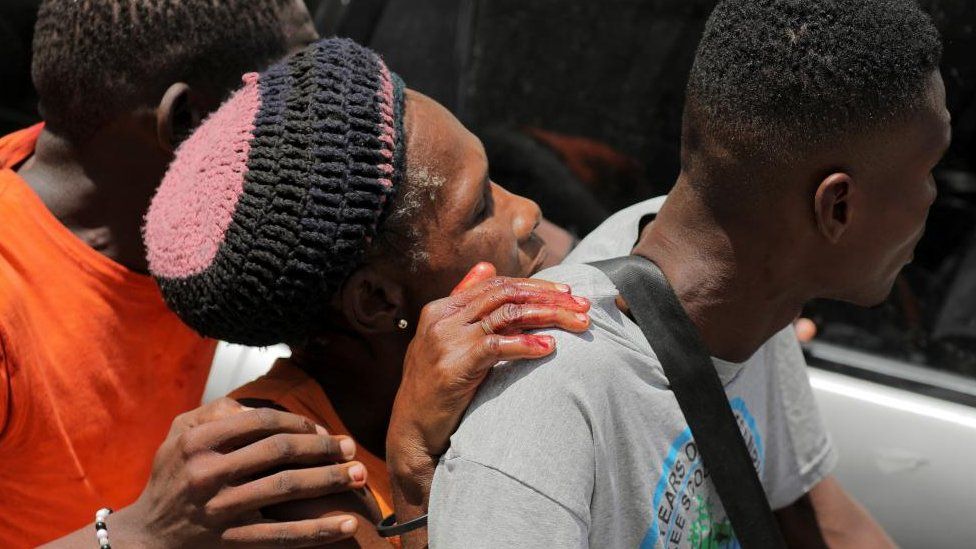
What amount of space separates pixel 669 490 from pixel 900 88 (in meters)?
0.70

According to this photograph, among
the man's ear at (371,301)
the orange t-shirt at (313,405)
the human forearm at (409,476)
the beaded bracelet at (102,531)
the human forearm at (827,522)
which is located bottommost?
the human forearm at (827,522)

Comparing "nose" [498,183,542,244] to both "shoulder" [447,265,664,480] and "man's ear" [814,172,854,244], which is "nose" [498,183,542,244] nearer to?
"shoulder" [447,265,664,480]

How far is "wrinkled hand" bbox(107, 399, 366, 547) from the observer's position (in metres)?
1.70

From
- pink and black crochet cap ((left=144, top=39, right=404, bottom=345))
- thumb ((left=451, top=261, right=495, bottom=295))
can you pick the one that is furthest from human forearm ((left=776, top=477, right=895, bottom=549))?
pink and black crochet cap ((left=144, top=39, right=404, bottom=345))

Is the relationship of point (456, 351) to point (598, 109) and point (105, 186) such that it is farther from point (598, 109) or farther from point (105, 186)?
point (598, 109)

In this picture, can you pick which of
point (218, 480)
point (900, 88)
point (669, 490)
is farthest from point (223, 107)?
point (900, 88)

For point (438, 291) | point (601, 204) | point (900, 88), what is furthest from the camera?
point (601, 204)

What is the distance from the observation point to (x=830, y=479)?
2340 mm

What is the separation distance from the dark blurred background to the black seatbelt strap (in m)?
1.16

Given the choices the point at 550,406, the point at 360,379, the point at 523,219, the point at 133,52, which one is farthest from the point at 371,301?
the point at 133,52

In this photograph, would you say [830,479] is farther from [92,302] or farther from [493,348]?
[92,302]

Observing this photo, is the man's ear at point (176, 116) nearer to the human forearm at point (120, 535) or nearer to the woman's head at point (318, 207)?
the woman's head at point (318, 207)

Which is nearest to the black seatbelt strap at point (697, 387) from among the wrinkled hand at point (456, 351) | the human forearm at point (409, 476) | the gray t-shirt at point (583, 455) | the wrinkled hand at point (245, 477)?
the gray t-shirt at point (583, 455)

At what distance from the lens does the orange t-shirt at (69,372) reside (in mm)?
2219
